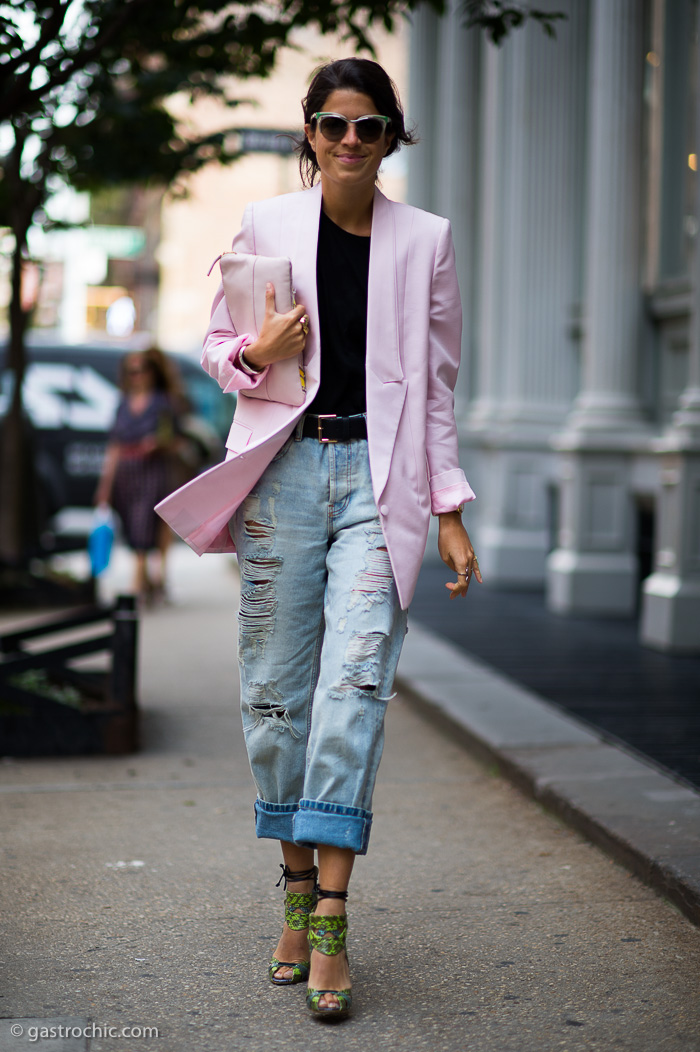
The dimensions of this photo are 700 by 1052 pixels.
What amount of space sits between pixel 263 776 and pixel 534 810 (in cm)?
174

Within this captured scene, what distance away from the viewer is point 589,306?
9.10 meters

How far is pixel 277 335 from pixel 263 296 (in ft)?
0.42

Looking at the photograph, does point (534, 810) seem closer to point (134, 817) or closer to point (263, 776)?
point (134, 817)

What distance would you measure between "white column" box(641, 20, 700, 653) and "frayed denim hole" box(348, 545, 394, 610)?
15.8 ft

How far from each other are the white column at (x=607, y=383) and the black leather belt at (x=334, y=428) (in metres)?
6.37

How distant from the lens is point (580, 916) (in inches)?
133

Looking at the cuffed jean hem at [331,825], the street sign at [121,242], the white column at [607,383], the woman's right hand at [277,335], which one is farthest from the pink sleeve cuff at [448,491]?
the street sign at [121,242]

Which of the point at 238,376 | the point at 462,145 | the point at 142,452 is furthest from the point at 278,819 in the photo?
the point at 462,145

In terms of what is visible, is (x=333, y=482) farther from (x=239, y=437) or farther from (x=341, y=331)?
(x=341, y=331)

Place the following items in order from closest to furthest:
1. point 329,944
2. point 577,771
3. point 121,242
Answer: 1. point 329,944
2. point 577,771
3. point 121,242

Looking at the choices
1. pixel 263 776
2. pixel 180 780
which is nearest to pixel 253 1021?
pixel 263 776

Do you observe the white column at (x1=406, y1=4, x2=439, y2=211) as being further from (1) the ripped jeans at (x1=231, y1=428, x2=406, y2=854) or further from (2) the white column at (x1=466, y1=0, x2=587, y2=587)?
(1) the ripped jeans at (x1=231, y1=428, x2=406, y2=854)

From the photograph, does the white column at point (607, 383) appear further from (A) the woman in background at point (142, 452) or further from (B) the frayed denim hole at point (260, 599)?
(B) the frayed denim hole at point (260, 599)

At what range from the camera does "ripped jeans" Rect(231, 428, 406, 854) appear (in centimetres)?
278
